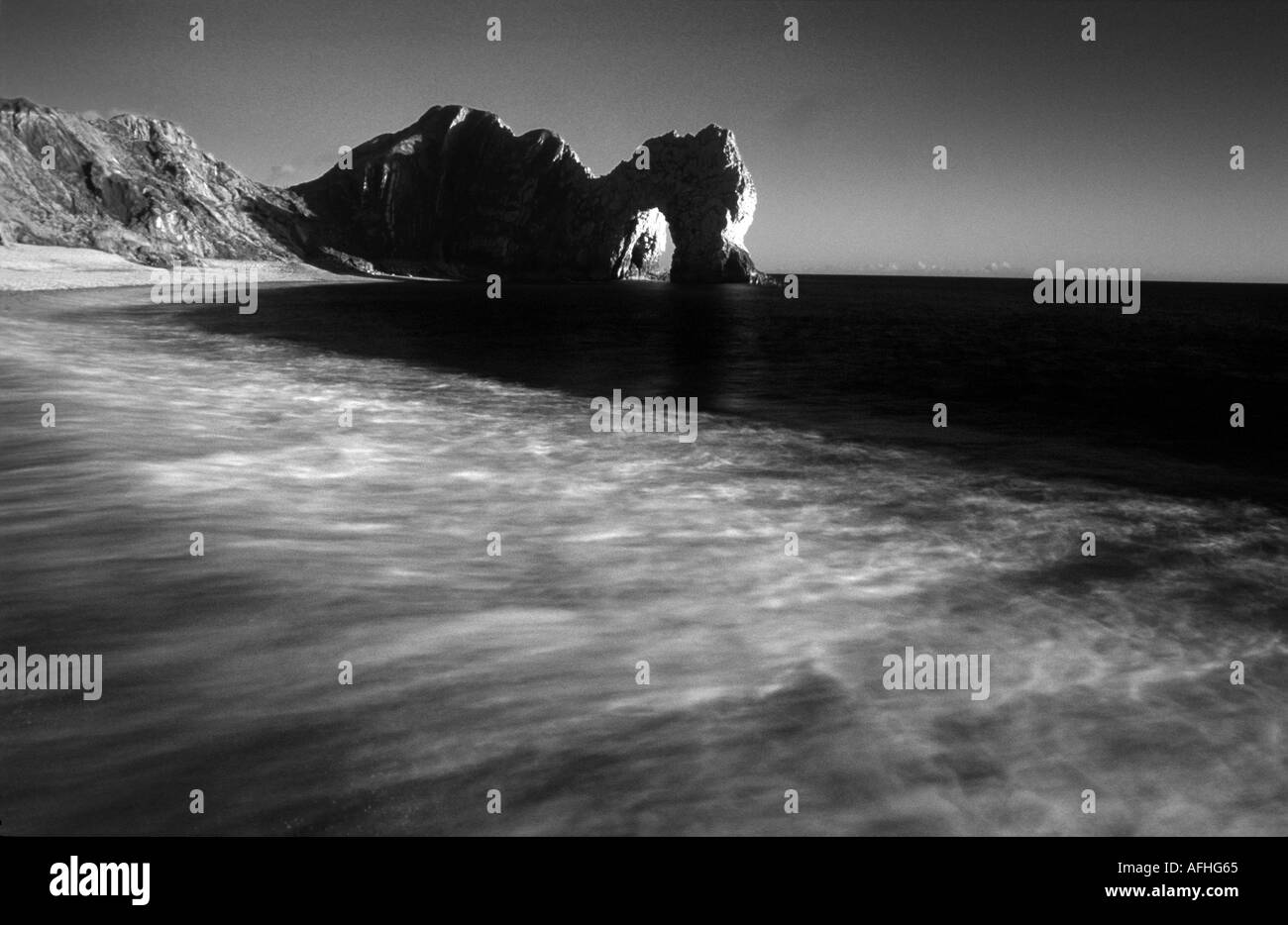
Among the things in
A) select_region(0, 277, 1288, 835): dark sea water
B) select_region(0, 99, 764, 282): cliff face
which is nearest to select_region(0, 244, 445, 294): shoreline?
select_region(0, 99, 764, 282): cliff face

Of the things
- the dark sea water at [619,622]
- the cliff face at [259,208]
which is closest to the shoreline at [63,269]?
the cliff face at [259,208]

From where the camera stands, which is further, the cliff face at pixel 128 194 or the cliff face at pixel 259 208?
the cliff face at pixel 259 208

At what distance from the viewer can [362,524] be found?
8.57m

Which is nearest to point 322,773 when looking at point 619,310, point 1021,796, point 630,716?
point 630,716

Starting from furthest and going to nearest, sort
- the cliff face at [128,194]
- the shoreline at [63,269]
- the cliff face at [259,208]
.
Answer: the cliff face at [259,208] < the cliff face at [128,194] < the shoreline at [63,269]

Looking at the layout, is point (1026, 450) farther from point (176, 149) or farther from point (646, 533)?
point (176, 149)

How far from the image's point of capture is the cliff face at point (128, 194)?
265 ft

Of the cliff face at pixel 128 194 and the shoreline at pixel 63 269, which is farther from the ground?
the cliff face at pixel 128 194

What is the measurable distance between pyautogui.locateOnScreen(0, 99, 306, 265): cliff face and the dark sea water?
2696 inches

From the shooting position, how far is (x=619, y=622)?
632cm

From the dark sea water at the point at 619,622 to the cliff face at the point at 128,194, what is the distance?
68474 mm

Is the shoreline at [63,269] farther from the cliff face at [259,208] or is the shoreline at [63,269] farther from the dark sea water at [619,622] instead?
the dark sea water at [619,622]

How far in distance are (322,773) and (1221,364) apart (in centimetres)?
4101
